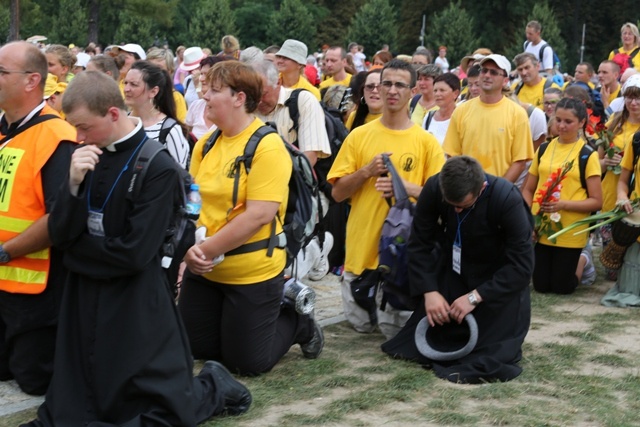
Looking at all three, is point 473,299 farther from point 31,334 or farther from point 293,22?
point 293,22

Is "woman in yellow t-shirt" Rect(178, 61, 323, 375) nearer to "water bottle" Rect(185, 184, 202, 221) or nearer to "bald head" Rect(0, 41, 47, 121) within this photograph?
"water bottle" Rect(185, 184, 202, 221)

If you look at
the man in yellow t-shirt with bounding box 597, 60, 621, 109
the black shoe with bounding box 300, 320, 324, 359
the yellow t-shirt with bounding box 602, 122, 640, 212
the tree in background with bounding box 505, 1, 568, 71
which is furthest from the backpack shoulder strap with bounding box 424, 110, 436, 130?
the tree in background with bounding box 505, 1, 568, 71

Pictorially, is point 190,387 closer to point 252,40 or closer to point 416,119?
point 416,119

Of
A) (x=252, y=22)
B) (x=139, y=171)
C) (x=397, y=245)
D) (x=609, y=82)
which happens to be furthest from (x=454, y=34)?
(x=139, y=171)

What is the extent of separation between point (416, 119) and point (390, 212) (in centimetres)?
341

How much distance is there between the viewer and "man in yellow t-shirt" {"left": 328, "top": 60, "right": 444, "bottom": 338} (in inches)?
275

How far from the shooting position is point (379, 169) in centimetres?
690

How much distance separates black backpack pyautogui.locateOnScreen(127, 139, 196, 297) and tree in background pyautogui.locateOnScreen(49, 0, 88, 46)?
47654 millimetres

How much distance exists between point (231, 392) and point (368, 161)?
2374 millimetres

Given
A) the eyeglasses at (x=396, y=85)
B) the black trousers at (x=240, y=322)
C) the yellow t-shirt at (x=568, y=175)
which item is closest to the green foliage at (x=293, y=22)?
the yellow t-shirt at (x=568, y=175)

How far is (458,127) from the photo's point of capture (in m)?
8.59

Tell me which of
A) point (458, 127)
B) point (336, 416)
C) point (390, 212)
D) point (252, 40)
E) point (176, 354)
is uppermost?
point (252, 40)

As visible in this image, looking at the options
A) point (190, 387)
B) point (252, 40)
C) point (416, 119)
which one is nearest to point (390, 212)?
point (190, 387)

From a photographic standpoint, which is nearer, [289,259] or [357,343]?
[289,259]
